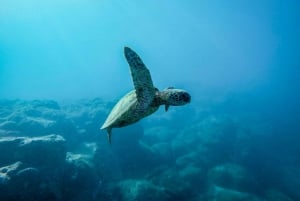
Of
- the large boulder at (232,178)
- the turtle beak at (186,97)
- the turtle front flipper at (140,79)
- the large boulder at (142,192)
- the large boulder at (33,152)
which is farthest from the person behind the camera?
the large boulder at (232,178)

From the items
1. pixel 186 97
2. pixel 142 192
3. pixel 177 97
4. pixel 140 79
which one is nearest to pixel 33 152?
pixel 142 192

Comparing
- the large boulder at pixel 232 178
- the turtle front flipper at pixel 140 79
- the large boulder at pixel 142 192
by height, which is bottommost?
the large boulder at pixel 142 192

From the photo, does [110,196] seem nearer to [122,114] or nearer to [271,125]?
[122,114]

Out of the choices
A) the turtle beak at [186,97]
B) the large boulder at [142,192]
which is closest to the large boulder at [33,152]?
the large boulder at [142,192]

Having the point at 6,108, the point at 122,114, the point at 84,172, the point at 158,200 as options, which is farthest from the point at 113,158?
the point at 6,108

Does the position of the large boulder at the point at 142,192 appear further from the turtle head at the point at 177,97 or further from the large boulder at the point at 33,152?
the turtle head at the point at 177,97

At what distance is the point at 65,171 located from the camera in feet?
42.9

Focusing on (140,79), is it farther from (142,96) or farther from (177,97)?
(177,97)

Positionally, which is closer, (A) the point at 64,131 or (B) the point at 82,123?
(A) the point at 64,131

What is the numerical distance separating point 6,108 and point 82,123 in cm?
1182

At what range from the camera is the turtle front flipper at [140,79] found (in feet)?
14.7

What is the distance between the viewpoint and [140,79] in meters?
4.74

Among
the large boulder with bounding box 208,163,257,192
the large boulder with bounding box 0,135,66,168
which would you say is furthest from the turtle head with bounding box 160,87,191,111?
the large boulder with bounding box 208,163,257,192

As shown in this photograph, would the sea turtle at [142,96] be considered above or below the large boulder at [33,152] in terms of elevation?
below
